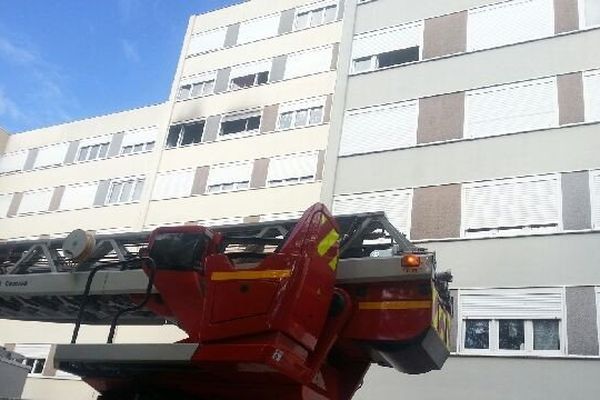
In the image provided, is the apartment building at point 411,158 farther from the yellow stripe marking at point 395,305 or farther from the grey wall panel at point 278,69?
the yellow stripe marking at point 395,305

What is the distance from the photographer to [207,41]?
26.2 metres

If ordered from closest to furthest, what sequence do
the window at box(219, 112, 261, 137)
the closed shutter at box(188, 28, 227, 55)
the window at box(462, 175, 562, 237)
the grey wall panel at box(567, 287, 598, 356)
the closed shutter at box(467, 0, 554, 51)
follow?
the grey wall panel at box(567, 287, 598, 356), the window at box(462, 175, 562, 237), the closed shutter at box(467, 0, 554, 51), the window at box(219, 112, 261, 137), the closed shutter at box(188, 28, 227, 55)

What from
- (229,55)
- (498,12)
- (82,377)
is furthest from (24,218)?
(82,377)

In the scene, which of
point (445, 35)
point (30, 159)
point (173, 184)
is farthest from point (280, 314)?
point (30, 159)

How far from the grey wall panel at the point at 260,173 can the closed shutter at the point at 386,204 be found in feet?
17.5

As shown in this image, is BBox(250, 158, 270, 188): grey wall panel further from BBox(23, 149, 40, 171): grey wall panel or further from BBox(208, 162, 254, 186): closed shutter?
BBox(23, 149, 40, 171): grey wall panel

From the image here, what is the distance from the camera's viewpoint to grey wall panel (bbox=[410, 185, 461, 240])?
14.1m

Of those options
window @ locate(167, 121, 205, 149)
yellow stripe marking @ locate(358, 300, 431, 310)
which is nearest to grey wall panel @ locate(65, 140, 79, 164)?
window @ locate(167, 121, 205, 149)

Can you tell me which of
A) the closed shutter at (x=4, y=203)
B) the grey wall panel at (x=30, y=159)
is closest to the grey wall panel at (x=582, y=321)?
the closed shutter at (x=4, y=203)

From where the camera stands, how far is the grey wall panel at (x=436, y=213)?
1406 cm

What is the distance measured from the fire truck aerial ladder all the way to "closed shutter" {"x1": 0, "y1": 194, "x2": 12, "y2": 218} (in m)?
24.9

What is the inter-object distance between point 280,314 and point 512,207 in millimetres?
10557

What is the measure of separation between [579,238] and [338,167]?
6.15 meters

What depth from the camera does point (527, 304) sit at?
1236cm
